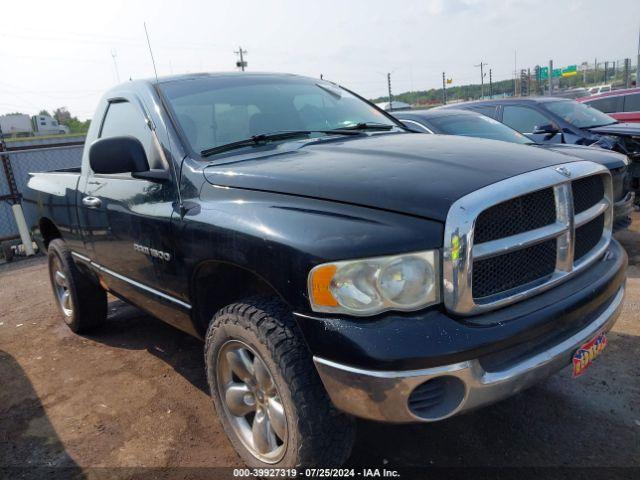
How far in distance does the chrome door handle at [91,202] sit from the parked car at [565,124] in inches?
231

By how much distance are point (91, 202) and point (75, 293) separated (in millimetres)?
1117

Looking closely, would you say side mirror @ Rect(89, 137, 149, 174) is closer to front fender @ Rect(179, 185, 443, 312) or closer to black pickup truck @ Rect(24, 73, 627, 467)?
black pickup truck @ Rect(24, 73, 627, 467)

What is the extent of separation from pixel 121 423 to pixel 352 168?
2082 millimetres

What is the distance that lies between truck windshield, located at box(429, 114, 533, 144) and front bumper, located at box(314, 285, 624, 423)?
463 centimetres

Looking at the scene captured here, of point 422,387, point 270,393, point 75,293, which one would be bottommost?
point 75,293

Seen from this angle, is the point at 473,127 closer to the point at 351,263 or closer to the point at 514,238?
the point at 514,238

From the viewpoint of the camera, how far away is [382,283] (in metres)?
1.81

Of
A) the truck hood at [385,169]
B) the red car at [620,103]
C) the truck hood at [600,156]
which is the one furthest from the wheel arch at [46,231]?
the red car at [620,103]

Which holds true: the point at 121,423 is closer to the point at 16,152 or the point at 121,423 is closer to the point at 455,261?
the point at 455,261

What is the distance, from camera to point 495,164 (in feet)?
6.94

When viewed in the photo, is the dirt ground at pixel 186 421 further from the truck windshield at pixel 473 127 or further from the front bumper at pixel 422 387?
the truck windshield at pixel 473 127

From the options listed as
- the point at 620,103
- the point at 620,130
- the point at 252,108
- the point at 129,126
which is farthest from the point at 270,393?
the point at 620,103

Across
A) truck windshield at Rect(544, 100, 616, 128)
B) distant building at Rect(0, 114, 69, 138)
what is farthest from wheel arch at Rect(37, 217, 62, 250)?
distant building at Rect(0, 114, 69, 138)

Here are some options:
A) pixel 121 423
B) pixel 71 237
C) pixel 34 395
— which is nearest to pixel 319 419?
pixel 121 423
